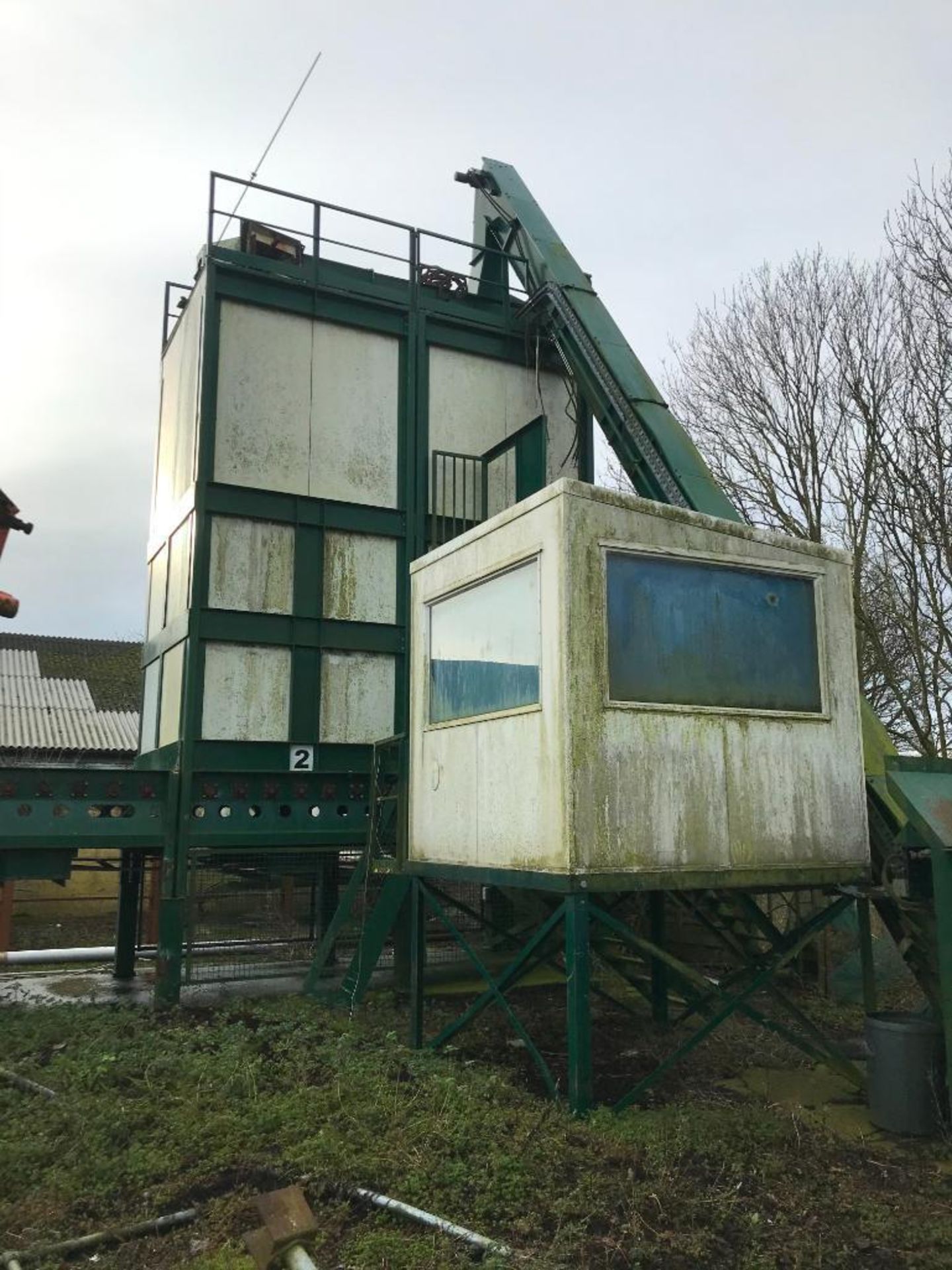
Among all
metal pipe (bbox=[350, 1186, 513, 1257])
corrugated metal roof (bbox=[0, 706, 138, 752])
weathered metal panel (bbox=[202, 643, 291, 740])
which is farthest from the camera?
corrugated metal roof (bbox=[0, 706, 138, 752])

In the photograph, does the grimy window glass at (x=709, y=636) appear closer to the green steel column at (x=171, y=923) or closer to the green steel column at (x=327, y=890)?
the green steel column at (x=171, y=923)

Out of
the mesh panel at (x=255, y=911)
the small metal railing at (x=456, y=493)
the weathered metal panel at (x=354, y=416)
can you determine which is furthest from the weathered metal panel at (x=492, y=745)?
the small metal railing at (x=456, y=493)

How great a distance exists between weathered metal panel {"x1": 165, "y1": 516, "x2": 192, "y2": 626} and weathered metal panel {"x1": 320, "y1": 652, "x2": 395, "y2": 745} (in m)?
1.75

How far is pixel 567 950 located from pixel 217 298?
8.68 metres

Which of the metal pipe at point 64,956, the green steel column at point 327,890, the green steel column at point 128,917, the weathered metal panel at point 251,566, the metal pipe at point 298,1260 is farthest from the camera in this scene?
the metal pipe at point 64,956

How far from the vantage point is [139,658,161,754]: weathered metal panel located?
490 inches

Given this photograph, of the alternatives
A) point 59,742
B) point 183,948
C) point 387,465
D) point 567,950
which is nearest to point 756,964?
point 567,950

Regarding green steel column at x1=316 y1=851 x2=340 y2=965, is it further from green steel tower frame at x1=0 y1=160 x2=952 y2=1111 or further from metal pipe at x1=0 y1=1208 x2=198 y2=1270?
metal pipe at x1=0 y1=1208 x2=198 y2=1270

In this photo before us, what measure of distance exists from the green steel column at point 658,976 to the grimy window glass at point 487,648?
2995 mm

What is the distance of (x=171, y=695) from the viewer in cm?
1166

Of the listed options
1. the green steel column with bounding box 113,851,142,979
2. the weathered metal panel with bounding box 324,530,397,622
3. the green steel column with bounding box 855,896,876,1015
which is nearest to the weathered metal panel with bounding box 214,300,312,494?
the weathered metal panel with bounding box 324,530,397,622

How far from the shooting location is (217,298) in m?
11.5

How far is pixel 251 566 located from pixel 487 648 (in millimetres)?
4928

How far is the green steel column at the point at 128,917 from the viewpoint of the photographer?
12.6 m
